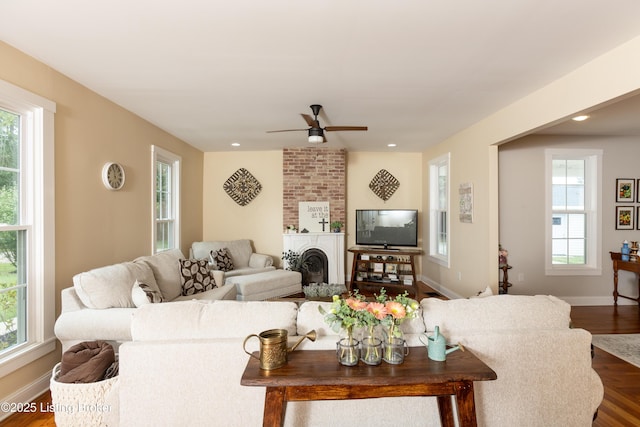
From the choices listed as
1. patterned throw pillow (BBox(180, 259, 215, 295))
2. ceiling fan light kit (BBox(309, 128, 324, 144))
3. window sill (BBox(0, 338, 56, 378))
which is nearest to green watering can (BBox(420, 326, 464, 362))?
ceiling fan light kit (BBox(309, 128, 324, 144))

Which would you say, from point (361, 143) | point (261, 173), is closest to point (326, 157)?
point (361, 143)

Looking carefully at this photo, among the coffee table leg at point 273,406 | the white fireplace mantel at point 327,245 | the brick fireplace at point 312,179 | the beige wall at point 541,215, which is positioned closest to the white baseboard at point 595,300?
the beige wall at point 541,215

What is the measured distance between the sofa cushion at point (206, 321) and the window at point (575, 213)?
180 inches

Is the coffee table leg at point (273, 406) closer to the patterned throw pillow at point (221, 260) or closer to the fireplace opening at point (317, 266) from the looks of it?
the patterned throw pillow at point (221, 260)

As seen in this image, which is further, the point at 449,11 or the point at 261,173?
the point at 261,173

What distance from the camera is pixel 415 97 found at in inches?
129

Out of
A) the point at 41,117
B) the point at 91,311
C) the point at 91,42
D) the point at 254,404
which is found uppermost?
the point at 91,42

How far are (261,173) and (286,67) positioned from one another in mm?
3699

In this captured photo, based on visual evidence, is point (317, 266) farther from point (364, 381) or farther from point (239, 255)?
point (364, 381)

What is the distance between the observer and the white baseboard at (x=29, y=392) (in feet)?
7.12

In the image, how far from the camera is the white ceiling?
186cm

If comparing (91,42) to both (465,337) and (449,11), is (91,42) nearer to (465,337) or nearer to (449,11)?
(449,11)

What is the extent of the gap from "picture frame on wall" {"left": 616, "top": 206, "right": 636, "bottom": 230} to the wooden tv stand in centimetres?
277

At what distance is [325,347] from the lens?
158 cm
